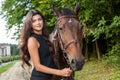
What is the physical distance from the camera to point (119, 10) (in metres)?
16.7

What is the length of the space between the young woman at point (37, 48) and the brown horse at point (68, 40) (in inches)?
7.3

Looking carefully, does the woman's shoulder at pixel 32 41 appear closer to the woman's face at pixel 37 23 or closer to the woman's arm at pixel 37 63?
the woman's arm at pixel 37 63

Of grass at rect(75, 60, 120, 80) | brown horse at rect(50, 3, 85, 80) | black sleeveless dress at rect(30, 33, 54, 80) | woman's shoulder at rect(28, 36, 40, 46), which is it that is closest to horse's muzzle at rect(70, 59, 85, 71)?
brown horse at rect(50, 3, 85, 80)

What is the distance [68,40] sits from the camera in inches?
166

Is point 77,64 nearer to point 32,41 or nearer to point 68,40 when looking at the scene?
point 68,40

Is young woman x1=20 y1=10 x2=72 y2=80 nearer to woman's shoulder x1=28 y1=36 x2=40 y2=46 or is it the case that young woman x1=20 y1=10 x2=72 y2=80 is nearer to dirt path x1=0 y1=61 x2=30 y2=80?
woman's shoulder x1=28 y1=36 x2=40 y2=46

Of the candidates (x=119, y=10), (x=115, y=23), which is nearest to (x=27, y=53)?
(x=115, y=23)

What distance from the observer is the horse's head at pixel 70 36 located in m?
3.93

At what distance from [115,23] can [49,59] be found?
890cm

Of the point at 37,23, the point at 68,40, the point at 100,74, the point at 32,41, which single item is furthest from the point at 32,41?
the point at 100,74

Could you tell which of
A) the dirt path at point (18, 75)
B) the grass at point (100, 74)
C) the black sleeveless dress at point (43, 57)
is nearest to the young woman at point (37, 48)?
the black sleeveless dress at point (43, 57)

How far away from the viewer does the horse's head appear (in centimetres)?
393

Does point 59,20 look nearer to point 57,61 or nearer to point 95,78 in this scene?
point 57,61

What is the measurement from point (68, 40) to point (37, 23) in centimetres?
50
